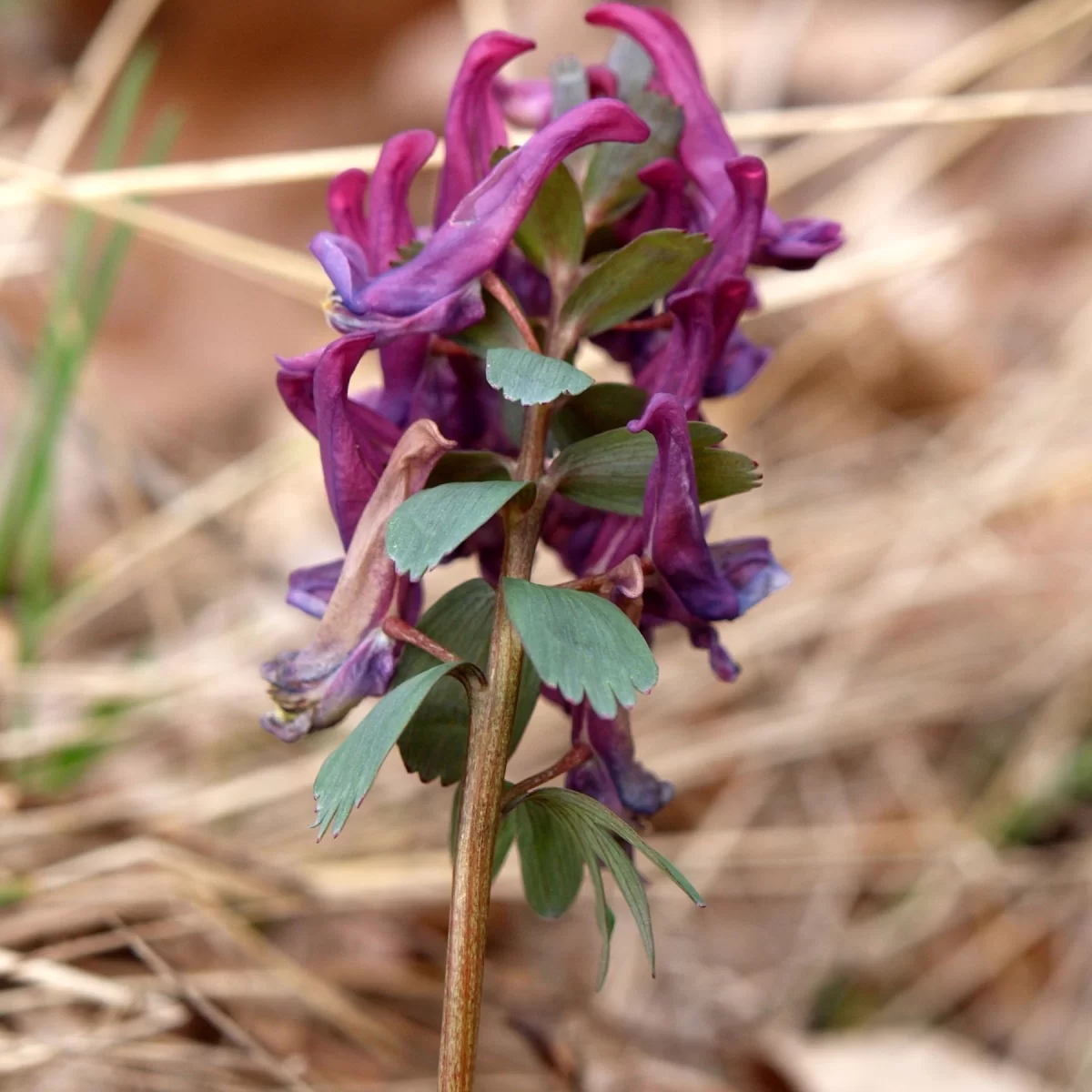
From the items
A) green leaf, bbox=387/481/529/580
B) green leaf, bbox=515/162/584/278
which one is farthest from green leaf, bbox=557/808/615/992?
green leaf, bbox=515/162/584/278

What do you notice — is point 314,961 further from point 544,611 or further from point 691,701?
point 544,611

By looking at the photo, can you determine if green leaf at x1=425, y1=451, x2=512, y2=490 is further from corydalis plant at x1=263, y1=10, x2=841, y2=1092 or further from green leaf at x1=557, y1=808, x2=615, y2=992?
green leaf at x1=557, y1=808, x2=615, y2=992

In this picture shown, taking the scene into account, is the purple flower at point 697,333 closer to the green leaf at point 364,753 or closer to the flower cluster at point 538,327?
the flower cluster at point 538,327

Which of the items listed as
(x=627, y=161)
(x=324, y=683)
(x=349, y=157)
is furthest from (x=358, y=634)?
(x=349, y=157)

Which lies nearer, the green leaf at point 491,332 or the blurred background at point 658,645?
the green leaf at point 491,332

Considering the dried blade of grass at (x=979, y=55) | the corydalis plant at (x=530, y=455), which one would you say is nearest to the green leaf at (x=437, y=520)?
the corydalis plant at (x=530, y=455)

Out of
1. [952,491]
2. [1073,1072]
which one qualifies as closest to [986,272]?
[952,491]
